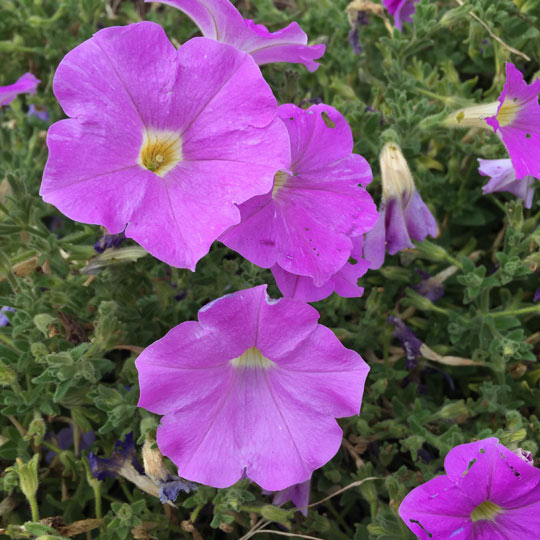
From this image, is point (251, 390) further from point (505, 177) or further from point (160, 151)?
point (505, 177)

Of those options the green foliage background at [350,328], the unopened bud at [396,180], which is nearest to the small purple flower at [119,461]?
the green foliage background at [350,328]

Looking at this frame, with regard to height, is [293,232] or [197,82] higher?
[197,82]

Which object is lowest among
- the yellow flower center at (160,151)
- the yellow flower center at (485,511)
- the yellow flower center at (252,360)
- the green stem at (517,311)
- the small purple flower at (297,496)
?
the small purple flower at (297,496)

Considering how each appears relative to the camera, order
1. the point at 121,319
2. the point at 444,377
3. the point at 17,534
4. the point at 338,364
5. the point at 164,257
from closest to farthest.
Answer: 1. the point at 164,257
2. the point at 338,364
3. the point at 17,534
4. the point at 121,319
5. the point at 444,377

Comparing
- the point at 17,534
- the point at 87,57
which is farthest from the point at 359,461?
the point at 87,57

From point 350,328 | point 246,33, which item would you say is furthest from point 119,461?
point 246,33

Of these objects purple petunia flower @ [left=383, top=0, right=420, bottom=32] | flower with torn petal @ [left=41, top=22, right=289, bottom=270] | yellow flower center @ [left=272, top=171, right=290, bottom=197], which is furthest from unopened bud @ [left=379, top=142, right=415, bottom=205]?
purple petunia flower @ [left=383, top=0, right=420, bottom=32]

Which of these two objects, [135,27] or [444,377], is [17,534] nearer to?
[135,27]

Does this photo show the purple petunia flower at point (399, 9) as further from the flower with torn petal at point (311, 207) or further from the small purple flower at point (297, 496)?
the small purple flower at point (297, 496)
